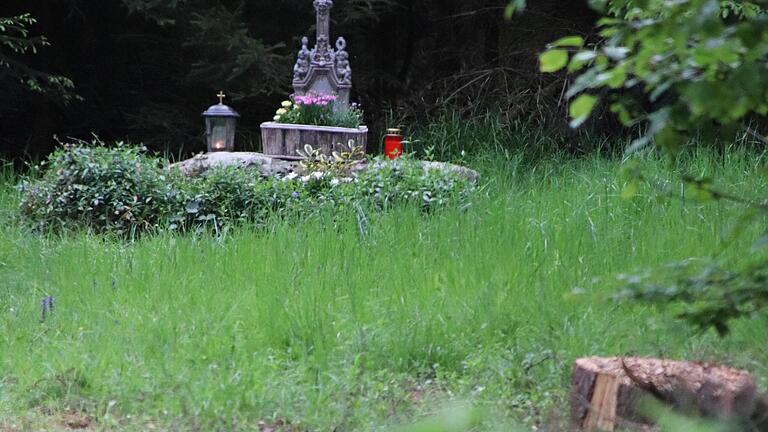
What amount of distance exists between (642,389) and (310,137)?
6414 mm

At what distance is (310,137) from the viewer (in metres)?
9.23

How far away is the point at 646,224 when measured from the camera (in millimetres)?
5883

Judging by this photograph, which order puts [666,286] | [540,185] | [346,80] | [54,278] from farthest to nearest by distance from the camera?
[346,80] → [540,185] → [54,278] → [666,286]

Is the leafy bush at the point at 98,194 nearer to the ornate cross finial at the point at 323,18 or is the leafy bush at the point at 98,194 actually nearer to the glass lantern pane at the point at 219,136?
the glass lantern pane at the point at 219,136

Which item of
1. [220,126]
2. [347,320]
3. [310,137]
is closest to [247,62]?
[220,126]

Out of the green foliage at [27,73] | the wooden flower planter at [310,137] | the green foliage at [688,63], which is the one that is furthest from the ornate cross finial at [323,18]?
the green foliage at [688,63]

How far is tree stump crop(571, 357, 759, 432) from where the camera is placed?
3.13m

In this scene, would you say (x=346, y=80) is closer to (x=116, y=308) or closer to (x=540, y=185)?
(x=540, y=185)

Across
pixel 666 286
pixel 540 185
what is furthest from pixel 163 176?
pixel 666 286

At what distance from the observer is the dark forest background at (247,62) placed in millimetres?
11414

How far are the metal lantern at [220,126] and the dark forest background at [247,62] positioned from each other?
1619 mm

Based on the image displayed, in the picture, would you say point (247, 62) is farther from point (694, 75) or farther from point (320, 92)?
point (694, 75)

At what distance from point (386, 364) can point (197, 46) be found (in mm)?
9109

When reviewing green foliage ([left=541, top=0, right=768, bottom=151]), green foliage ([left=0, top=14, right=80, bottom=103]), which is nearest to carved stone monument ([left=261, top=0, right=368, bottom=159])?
green foliage ([left=0, top=14, right=80, bottom=103])
